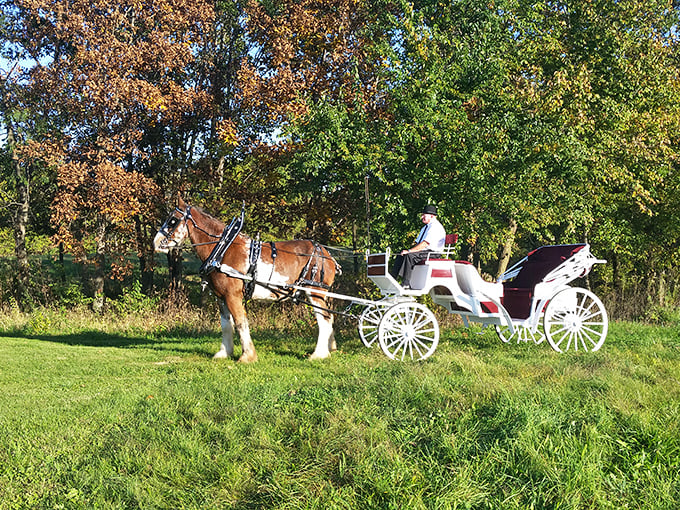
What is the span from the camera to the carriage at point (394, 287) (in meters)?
8.61

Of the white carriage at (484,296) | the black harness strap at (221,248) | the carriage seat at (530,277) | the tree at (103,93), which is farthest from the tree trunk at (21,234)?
the carriage seat at (530,277)

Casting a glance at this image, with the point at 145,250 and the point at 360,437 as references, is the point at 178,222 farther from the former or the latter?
the point at 145,250

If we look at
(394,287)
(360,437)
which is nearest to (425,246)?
(394,287)

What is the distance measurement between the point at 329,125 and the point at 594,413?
9251mm

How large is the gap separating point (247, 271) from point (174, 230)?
4.58ft

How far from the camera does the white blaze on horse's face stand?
952 centimetres

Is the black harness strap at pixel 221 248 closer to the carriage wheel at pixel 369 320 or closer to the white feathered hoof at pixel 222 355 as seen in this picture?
the white feathered hoof at pixel 222 355

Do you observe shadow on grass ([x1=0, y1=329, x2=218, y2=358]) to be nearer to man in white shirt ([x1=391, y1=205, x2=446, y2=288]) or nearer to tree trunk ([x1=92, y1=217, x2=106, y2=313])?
tree trunk ([x1=92, y1=217, x2=106, y2=313])

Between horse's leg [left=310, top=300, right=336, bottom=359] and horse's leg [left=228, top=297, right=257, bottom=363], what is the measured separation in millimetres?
976

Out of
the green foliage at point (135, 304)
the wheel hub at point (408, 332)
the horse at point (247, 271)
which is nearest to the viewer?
the wheel hub at point (408, 332)

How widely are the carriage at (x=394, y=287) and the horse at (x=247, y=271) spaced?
16 mm

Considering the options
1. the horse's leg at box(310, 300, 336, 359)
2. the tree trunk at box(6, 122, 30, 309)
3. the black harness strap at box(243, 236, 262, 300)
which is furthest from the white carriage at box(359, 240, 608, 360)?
the tree trunk at box(6, 122, 30, 309)

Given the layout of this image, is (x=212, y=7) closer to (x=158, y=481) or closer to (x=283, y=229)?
(x=283, y=229)

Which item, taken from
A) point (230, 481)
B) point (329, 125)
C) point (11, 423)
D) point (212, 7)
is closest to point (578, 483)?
point (230, 481)
